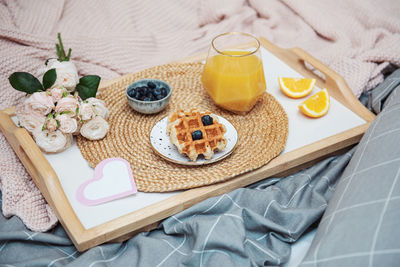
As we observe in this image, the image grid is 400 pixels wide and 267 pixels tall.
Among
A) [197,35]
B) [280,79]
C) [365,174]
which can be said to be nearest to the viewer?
[365,174]

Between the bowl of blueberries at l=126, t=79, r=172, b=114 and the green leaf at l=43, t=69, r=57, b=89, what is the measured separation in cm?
21

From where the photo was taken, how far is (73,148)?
107 cm

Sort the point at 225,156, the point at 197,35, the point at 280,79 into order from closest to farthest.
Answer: the point at 225,156, the point at 280,79, the point at 197,35

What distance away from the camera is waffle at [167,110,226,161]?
3.28ft

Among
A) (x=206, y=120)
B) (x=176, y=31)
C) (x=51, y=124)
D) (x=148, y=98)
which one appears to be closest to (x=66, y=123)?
(x=51, y=124)

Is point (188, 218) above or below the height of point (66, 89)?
below

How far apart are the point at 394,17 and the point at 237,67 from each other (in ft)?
3.17

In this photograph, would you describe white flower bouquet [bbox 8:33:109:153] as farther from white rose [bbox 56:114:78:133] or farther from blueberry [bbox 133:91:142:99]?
blueberry [bbox 133:91:142:99]

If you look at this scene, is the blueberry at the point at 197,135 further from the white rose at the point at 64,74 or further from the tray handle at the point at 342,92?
the tray handle at the point at 342,92

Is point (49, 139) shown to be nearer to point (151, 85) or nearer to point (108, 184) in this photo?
point (108, 184)

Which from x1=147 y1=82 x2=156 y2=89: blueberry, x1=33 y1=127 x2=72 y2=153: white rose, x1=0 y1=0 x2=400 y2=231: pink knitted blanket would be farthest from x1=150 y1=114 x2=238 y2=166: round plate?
x1=0 y1=0 x2=400 y2=231: pink knitted blanket

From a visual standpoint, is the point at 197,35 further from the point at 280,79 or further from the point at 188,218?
the point at 188,218

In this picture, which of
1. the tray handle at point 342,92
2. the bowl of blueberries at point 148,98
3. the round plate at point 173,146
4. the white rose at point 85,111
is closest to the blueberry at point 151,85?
the bowl of blueberries at point 148,98

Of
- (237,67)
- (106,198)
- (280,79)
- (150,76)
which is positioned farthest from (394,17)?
(106,198)
